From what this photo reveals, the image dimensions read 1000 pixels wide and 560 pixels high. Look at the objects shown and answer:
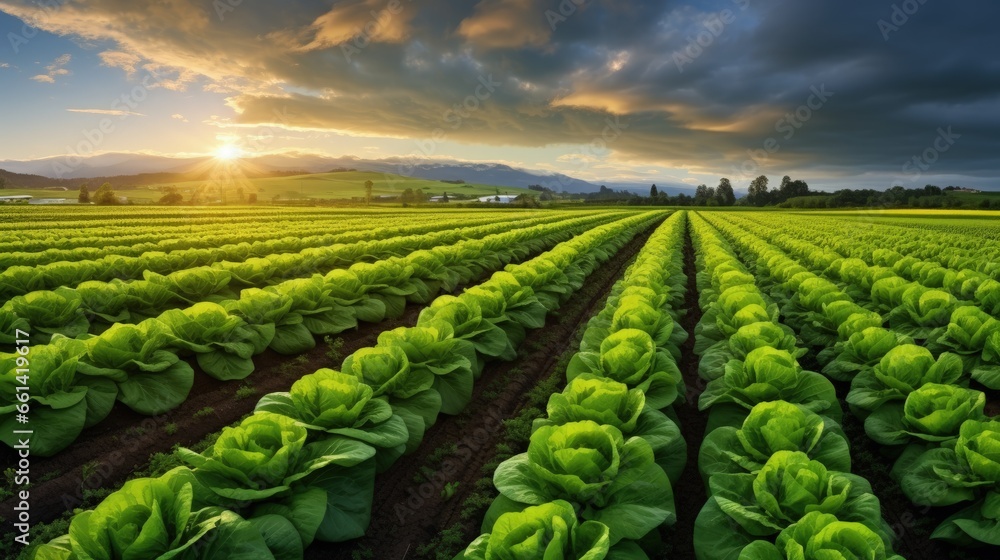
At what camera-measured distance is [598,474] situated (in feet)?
9.32

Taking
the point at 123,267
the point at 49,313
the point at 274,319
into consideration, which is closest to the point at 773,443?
the point at 274,319

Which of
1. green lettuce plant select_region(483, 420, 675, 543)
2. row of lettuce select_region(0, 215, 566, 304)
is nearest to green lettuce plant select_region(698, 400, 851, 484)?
green lettuce plant select_region(483, 420, 675, 543)

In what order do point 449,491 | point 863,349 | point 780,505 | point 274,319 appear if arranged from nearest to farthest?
point 780,505, point 449,491, point 863,349, point 274,319

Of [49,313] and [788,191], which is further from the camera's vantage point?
[788,191]

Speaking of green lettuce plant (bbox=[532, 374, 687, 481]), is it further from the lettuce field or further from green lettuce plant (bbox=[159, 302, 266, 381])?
green lettuce plant (bbox=[159, 302, 266, 381])

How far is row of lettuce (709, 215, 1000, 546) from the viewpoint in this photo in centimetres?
304

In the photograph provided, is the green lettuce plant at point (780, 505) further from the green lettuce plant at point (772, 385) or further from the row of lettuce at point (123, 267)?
the row of lettuce at point (123, 267)

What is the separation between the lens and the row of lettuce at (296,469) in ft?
7.77

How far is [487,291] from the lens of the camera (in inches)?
256

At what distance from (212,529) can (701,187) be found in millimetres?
126247

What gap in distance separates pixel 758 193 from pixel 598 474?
125993 millimetres

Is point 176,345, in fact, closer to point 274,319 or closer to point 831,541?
point 274,319

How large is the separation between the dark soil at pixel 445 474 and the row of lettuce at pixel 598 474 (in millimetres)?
917

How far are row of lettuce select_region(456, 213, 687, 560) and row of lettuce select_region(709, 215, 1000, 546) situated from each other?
1.59 m
